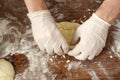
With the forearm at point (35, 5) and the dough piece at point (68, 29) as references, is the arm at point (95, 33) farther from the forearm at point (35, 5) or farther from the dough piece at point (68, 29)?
the forearm at point (35, 5)

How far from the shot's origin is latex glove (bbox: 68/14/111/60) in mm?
1284

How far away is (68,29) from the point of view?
139cm

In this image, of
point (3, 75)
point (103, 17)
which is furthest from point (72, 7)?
point (3, 75)

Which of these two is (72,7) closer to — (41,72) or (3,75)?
(41,72)

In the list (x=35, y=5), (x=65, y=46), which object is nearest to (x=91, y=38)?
(x=65, y=46)

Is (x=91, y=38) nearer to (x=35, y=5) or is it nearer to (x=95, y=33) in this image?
(x=95, y=33)

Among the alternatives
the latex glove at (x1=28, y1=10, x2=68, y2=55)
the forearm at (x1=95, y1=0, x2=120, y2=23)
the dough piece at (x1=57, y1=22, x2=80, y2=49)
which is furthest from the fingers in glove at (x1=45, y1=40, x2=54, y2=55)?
the forearm at (x1=95, y1=0, x2=120, y2=23)

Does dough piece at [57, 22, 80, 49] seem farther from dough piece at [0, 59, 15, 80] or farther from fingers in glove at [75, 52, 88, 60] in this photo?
dough piece at [0, 59, 15, 80]

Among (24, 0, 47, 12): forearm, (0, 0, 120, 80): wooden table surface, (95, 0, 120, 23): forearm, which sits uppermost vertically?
(24, 0, 47, 12): forearm

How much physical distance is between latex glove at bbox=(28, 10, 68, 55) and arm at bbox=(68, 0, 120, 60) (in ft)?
0.23

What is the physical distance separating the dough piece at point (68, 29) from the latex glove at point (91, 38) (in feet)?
0.15

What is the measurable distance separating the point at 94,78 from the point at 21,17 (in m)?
0.54

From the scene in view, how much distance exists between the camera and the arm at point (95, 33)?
4.22ft

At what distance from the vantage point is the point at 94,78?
1.26 meters
